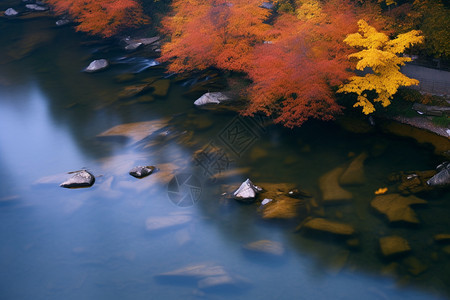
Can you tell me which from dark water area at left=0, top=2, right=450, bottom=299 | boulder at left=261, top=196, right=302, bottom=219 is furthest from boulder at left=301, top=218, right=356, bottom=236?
boulder at left=261, top=196, right=302, bottom=219

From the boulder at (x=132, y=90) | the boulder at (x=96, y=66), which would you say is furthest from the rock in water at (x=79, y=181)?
the boulder at (x=96, y=66)

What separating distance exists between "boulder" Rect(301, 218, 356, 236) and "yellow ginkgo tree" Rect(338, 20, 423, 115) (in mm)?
5835

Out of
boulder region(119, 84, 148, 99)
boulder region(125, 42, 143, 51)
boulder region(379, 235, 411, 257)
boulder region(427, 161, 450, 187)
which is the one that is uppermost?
boulder region(125, 42, 143, 51)

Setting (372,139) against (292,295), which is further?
(372,139)

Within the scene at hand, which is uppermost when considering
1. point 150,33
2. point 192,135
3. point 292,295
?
point 150,33

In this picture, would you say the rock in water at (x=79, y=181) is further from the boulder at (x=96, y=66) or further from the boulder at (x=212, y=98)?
the boulder at (x=96, y=66)

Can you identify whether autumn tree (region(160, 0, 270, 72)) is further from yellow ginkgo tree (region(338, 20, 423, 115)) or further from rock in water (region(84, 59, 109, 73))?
rock in water (region(84, 59, 109, 73))

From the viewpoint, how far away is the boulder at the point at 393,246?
10273mm

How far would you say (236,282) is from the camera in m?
10.2

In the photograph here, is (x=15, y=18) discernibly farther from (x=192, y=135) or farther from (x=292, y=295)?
(x=292, y=295)

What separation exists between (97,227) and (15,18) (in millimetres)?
30612

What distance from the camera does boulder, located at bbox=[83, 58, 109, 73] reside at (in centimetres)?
2355

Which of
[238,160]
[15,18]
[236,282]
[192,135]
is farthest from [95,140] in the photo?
[15,18]

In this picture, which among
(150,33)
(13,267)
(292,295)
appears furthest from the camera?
(150,33)
